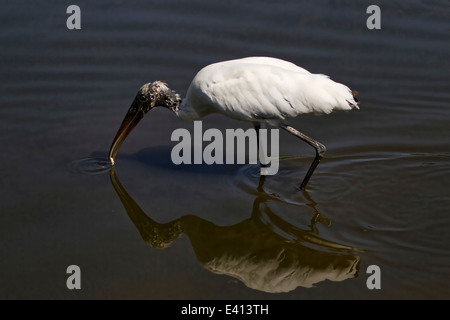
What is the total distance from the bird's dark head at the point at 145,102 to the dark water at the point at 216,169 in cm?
27

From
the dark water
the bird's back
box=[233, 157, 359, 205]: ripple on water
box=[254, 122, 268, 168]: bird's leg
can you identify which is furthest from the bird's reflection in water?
the bird's back

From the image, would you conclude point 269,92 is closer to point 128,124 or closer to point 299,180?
point 299,180

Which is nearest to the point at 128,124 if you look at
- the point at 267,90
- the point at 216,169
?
the point at 216,169

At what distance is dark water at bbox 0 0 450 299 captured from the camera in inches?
239

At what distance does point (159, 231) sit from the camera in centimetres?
678

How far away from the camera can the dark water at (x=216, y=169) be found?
6.07 metres

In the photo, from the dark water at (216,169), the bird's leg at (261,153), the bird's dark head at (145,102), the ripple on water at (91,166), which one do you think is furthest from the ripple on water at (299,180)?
the ripple on water at (91,166)

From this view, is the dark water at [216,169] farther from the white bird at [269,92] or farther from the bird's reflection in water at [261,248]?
the white bird at [269,92]

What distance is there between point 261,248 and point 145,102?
2436 mm

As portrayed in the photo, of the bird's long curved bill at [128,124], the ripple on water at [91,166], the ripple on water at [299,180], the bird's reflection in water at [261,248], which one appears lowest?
the bird's reflection in water at [261,248]

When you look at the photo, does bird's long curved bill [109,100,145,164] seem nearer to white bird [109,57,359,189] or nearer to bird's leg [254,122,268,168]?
white bird [109,57,359,189]

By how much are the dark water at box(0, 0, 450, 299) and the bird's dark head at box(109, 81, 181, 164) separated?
27 cm

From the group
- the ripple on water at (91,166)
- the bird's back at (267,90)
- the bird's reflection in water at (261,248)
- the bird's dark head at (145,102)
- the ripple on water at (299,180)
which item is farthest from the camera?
the bird's dark head at (145,102)
